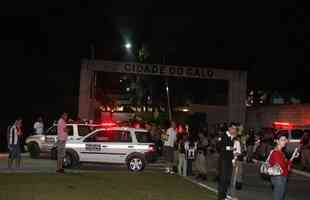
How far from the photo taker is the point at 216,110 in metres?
60.3

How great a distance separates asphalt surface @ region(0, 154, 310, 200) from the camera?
1782 cm

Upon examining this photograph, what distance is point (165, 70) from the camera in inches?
1610

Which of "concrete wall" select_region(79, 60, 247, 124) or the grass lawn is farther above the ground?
"concrete wall" select_region(79, 60, 247, 124)

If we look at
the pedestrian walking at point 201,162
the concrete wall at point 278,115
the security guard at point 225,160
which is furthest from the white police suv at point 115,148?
the concrete wall at point 278,115

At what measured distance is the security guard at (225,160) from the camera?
49.7ft

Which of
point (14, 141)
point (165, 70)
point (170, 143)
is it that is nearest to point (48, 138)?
point (14, 141)

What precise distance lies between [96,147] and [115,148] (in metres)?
0.70

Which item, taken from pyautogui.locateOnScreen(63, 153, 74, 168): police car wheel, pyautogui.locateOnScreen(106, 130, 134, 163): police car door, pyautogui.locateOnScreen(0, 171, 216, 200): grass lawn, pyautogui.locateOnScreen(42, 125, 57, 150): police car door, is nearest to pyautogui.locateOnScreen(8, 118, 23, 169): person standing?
pyautogui.locateOnScreen(63, 153, 74, 168): police car wheel

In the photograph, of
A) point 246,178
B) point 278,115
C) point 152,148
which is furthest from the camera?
point 278,115

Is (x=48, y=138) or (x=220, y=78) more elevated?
(x=220, y=78)

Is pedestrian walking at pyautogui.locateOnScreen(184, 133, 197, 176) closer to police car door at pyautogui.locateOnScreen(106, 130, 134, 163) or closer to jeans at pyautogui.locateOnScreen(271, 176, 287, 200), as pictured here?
police car door at pyautogui.locateOnScreen(106, 130, 134, 163)

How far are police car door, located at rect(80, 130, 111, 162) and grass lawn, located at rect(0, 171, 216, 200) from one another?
303 centimetres

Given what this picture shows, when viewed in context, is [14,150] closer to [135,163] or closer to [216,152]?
[135,163]

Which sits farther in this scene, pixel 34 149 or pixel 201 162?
pixel 34 149
